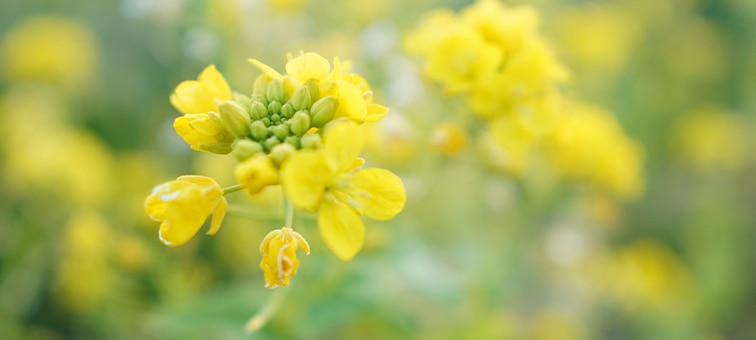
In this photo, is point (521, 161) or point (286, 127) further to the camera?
point (521, 161)

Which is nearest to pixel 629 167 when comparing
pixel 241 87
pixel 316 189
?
pixel 241 87

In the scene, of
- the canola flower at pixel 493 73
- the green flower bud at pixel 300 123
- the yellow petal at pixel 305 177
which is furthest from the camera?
the canola flower at pixel 493 73

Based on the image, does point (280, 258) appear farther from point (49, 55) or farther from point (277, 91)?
point (49, 55)

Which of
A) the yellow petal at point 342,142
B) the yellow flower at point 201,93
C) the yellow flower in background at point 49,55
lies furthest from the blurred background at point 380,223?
A: the yellow petal at point 342,142

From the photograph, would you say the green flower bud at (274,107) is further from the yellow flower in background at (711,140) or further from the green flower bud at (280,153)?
the yellow flower in background at (711,140)

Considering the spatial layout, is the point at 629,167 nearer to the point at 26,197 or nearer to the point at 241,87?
the point at 241,87

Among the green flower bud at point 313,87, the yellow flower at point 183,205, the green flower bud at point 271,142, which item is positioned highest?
the green flower bud at point 313,87
